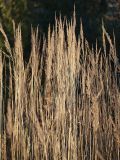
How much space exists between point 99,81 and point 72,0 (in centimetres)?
255

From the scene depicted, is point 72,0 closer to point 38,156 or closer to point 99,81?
point 99,81

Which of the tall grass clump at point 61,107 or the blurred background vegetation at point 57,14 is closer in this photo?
the tall grass clump at point 61,107

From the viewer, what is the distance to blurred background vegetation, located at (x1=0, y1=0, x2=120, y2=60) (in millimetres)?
5102

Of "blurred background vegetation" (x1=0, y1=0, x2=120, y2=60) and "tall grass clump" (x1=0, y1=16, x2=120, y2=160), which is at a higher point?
"blurred background vegetation" (x1=0, y1=0, x2=120, y2=60)

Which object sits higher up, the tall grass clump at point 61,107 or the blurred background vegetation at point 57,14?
the blurred background vegetation at point 57,14

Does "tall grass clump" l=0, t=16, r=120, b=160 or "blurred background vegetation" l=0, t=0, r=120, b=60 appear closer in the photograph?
"tall grass clump" l=0, t=16, r=120, b=160

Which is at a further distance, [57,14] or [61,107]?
[57,14]

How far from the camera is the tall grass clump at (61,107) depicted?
300cm

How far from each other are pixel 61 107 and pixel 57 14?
2.81m

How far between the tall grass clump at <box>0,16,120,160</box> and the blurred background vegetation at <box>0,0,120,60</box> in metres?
1.71

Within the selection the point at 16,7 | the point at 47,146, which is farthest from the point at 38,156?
the point at 16,7

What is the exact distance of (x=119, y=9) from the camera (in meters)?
5.82

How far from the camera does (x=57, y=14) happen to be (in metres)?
5.69

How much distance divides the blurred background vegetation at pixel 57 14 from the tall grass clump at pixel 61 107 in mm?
1709
